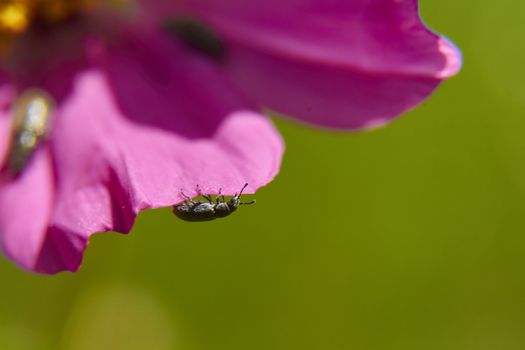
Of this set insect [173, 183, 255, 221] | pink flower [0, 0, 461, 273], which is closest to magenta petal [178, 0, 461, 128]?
pink flower [0, 0, 461, 273]

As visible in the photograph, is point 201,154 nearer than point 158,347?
Yes

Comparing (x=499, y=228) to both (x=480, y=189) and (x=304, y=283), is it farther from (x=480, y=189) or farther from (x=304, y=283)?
(x=304, y=283)

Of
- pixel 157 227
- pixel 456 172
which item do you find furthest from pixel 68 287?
pixel 456 172

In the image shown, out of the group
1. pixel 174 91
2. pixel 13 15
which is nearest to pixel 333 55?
pixel 174 91

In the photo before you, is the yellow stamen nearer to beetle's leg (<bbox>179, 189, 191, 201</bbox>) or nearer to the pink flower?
the pink flower

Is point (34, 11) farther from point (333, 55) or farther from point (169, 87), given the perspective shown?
point (333, 55)

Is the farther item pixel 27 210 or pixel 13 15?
pixel 13 15

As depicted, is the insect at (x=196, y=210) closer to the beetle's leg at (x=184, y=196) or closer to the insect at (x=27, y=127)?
the beetle's leg at (x=184, y=196)
